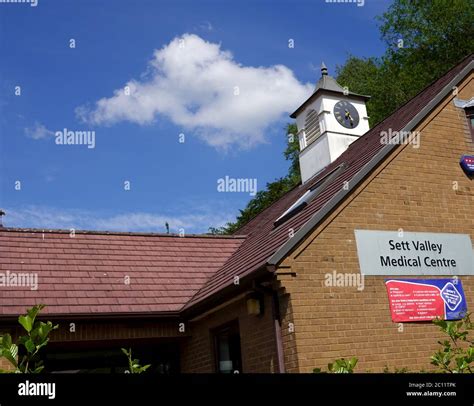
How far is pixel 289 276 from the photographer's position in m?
9.08

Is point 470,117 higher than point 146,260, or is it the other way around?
point 470,117

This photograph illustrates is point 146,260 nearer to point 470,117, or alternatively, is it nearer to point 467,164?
point 467,164

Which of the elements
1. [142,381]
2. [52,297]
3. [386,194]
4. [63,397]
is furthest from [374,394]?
[52,297]

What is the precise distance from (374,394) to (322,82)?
1528 centimetres

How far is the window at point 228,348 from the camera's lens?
35.4 ft

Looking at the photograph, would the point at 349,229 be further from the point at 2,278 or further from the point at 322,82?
the point at 322,82

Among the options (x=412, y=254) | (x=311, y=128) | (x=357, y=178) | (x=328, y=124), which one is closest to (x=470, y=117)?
(x=357, y=178)

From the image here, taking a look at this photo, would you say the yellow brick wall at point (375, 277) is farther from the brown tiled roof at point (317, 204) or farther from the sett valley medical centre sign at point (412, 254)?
the brown tiled roof at point (317, 204)

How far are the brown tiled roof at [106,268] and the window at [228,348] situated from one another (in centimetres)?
118

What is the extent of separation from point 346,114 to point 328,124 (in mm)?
871

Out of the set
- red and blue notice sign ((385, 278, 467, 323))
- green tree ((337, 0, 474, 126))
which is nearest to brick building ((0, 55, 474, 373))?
red and blue notice sign ((385, 278, 467, 323))

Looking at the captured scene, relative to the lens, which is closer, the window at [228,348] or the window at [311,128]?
the window at [228,348]

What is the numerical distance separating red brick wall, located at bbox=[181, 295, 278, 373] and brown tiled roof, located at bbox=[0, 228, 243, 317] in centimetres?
87

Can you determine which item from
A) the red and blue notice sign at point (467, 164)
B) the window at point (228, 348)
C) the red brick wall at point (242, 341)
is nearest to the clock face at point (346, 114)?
the red and blue notice sign at point (467, 164)
